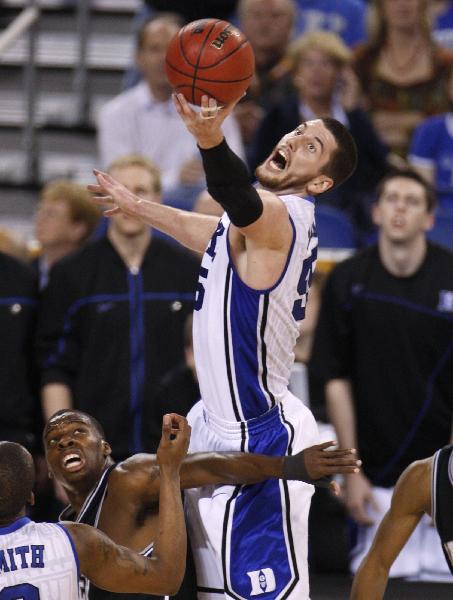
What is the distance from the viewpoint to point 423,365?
21.3 feet

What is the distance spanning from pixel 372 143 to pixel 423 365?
5.42 feet

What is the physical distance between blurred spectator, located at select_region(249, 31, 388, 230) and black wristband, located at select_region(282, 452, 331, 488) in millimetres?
3682

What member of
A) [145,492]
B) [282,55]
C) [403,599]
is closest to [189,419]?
[145,492]

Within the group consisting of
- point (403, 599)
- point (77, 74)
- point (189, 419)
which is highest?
point (77, 74)

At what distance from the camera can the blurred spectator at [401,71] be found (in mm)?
8164

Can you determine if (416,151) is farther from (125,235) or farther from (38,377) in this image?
(38,377)

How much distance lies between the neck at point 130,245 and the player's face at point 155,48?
59.5 inches

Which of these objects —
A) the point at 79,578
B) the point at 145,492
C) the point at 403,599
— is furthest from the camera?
the point at 403,599

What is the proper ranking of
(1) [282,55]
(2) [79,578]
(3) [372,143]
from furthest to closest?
(1) [282,55] < (3) [372,143] < (2) [79,578]

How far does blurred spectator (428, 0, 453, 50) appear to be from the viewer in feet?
29.5

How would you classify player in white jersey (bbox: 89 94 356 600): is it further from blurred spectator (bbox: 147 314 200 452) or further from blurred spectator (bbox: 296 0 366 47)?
blurred spectator (bbox: 296 0 366 47)

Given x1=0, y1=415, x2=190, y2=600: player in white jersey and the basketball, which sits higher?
the basketball

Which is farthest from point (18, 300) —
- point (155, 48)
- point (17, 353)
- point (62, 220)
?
point (155, 48)

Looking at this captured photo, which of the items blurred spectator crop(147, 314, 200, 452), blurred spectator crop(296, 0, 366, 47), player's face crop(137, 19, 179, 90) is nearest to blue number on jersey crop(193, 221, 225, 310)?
blurred spectator crop(147, 314, 200, 452)
